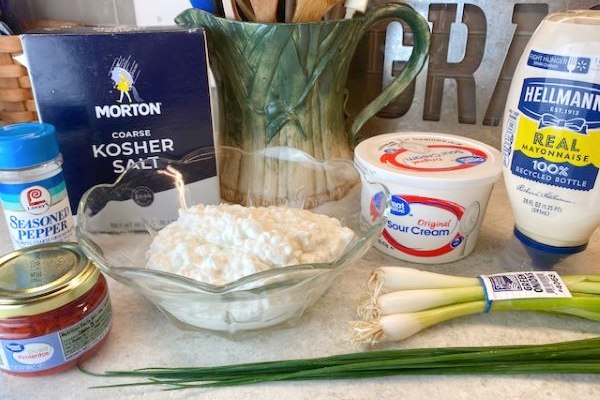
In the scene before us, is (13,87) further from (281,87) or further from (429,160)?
(429,160)

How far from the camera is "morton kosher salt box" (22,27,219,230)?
59 cm

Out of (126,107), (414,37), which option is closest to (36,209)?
(126,107)

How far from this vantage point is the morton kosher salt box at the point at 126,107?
589mm

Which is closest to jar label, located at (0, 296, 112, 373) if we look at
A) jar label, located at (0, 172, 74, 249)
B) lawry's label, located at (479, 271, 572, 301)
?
jar label, located at (0, 172, 74, 249)

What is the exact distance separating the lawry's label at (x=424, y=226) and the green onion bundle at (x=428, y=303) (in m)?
0.08

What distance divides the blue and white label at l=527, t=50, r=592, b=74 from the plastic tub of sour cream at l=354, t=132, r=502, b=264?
0.13 metres

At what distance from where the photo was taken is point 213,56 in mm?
690

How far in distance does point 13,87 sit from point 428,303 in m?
0.78

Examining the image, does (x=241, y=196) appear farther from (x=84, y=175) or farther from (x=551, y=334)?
(x=551, y=334)

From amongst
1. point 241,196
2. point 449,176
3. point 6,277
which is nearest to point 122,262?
point 6,277

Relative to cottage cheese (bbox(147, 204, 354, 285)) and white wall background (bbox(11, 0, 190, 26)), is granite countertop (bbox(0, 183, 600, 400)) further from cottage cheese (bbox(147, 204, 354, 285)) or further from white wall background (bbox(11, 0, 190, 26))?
white wall background (bbox(11, 0, 190, 26))

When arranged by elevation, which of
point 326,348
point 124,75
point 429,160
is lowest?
point 326,348

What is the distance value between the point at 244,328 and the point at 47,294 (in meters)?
0.18

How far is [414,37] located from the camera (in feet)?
2.33
